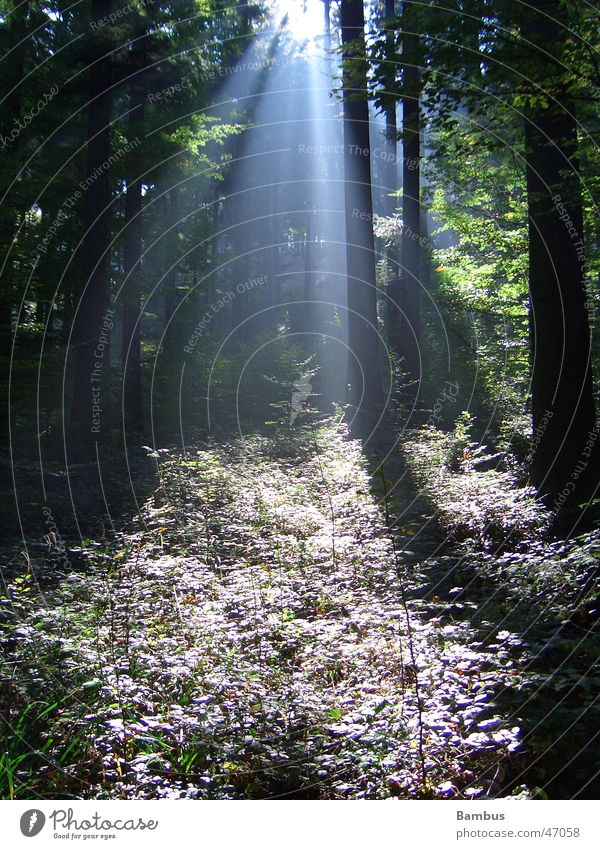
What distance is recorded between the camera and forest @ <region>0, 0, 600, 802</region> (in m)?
4.36

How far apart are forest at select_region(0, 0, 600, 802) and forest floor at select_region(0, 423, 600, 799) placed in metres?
0.03

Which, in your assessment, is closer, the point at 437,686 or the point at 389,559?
the point at 437,686

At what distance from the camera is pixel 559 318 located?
8844mm

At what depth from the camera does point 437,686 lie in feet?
15.6

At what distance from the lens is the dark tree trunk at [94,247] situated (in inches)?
571

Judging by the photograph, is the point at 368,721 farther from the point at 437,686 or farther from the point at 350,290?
the point at 350,290

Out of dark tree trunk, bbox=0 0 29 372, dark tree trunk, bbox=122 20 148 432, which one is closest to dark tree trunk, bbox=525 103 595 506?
dark tree trunk, bbox=0 0 29 372

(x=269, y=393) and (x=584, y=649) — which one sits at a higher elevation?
(x=269, y=393)

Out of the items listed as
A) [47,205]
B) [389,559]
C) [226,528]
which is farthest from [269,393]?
[389,559]

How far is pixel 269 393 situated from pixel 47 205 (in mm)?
13061
